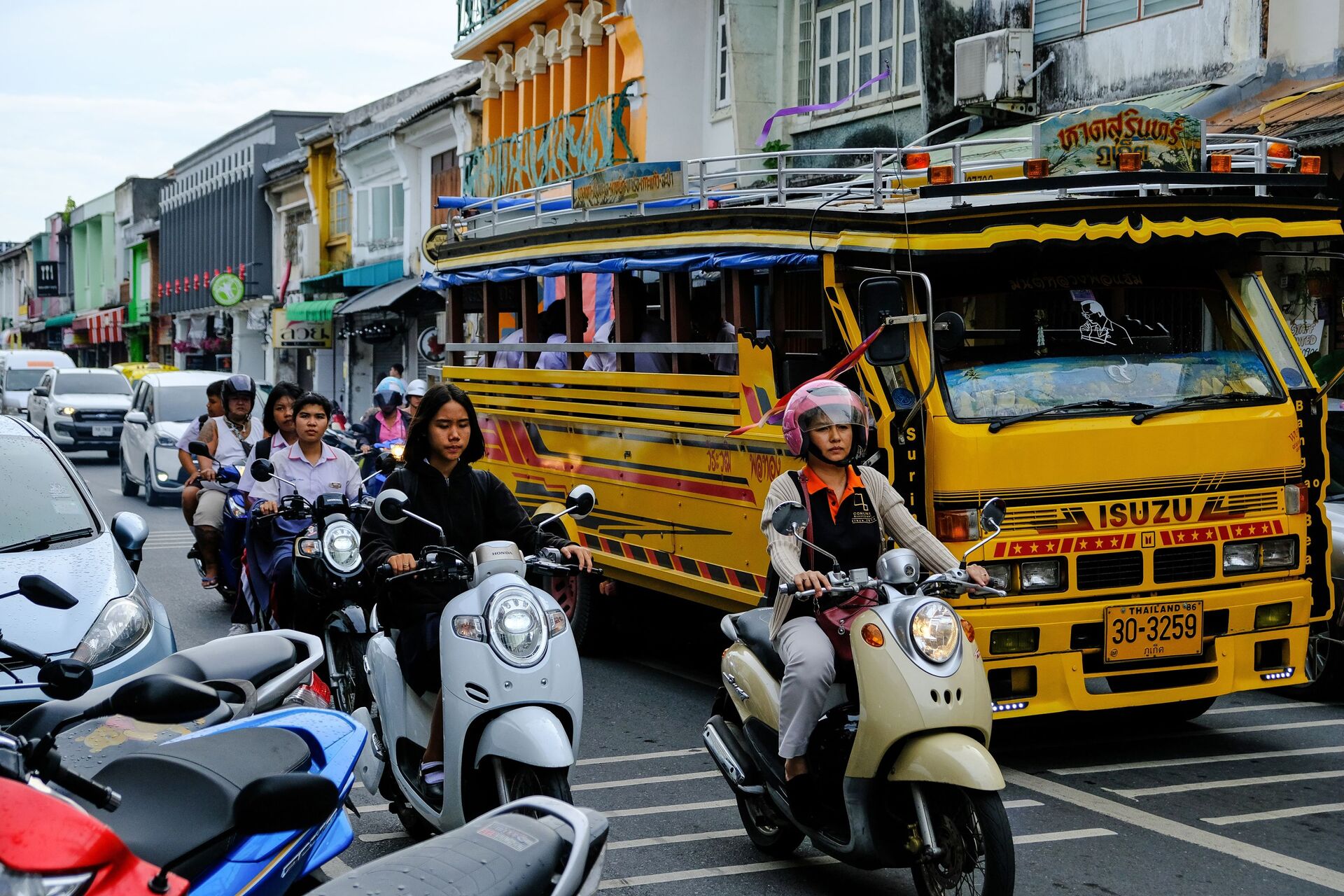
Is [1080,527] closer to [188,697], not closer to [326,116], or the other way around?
[188,697]

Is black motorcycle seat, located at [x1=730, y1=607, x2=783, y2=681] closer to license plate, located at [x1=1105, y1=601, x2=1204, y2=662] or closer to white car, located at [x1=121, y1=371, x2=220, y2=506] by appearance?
license plate, located at [x1=1105, y1=601, x2=1204, y2=662]

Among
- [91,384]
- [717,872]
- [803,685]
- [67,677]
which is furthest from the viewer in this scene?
[91,384]

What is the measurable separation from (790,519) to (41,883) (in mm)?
2906

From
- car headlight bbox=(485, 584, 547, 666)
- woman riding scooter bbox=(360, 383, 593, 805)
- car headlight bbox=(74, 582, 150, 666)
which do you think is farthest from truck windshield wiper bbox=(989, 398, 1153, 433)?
car headlight bbox=(74, 582, 150, 666)

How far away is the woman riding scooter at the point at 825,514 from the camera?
5.21 metres

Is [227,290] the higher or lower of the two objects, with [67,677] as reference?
higher

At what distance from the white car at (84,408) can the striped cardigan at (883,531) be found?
2419 cm

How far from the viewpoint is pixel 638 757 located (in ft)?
24.0

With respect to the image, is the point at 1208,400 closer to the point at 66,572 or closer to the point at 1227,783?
the point at 1227,783

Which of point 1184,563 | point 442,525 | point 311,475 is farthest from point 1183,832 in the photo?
point 311,475

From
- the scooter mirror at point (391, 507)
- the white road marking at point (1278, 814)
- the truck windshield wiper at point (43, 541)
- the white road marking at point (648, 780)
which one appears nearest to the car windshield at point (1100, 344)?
the white road marking at point (1278, 814)

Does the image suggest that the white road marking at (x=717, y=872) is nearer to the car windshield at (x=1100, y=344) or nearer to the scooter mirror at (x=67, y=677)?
the car windshield at (x=1100, y=344)

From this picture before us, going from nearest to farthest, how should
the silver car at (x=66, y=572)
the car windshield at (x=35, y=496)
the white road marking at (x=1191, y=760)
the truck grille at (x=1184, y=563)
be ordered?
1. the silver car at (x=66, y=572)
2. the truck grille at (x=1184, y=563)
3. the white road marking at (x=1191, y=760)
4. the car windshield at (x=35, y=496)

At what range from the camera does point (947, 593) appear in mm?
5078
